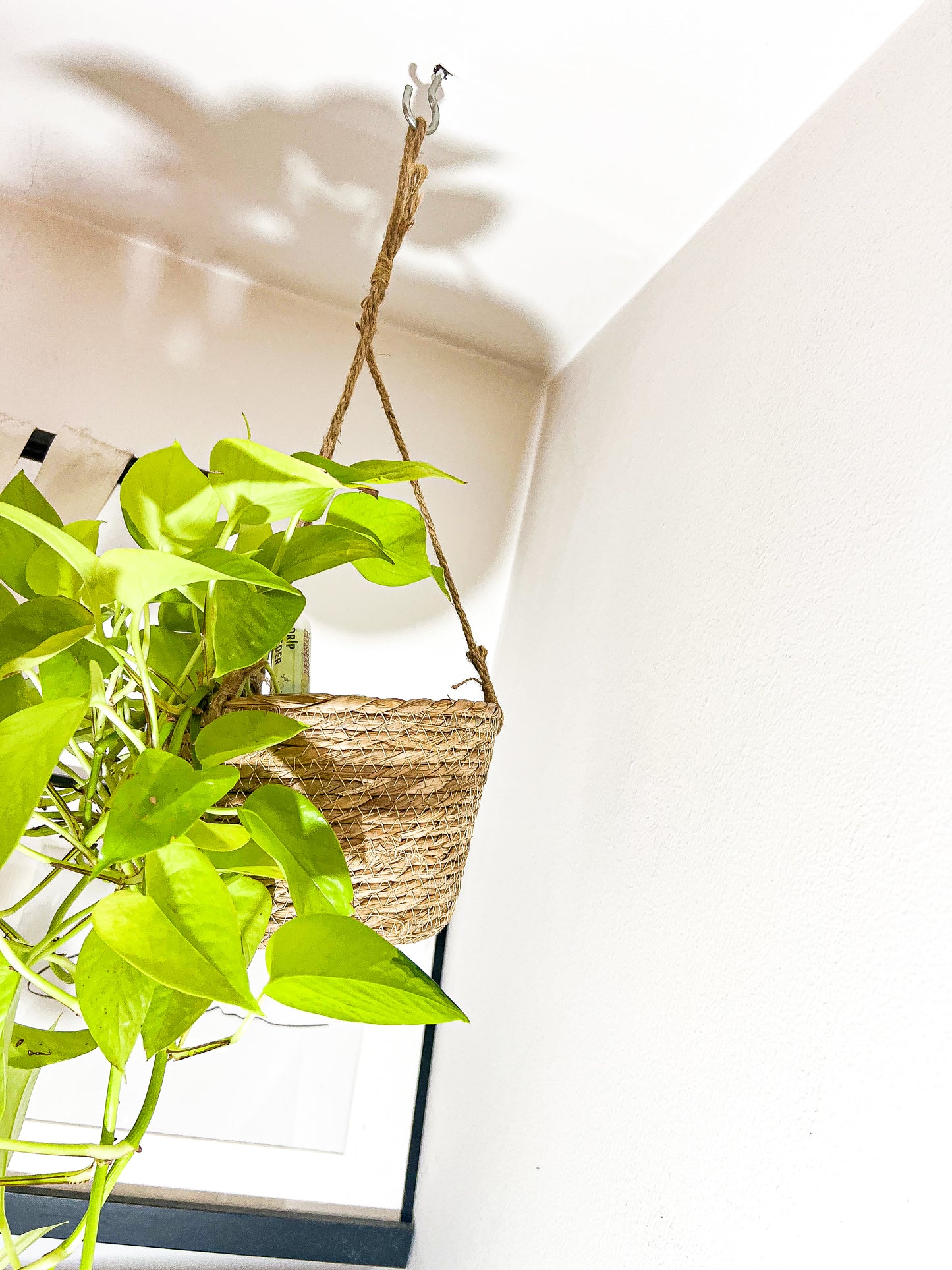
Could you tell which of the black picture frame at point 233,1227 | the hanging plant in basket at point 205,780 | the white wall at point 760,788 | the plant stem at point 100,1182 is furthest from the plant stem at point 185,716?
the black picture frame at point 233,1227

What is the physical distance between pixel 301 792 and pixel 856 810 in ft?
1.26

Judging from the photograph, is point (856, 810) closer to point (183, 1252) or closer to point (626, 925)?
point (626, 925)

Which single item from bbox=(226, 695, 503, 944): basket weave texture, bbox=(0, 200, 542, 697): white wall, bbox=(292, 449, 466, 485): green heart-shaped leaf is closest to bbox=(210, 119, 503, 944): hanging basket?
bbox=(226, 695, 503, 944): basket weave texture

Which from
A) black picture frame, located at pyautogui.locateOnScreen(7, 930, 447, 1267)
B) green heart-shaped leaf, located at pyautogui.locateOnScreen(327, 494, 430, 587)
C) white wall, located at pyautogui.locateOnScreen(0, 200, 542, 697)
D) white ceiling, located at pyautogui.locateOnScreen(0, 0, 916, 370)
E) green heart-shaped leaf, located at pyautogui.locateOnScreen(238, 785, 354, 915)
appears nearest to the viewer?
green heart-shaped leaf, located at pyautogui.locateOnScreen(238, 785, 354, 915)

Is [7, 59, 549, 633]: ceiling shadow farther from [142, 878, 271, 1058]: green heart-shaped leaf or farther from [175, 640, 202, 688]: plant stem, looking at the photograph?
[142, 878, 271, 1058]: green heart-shaped leaf

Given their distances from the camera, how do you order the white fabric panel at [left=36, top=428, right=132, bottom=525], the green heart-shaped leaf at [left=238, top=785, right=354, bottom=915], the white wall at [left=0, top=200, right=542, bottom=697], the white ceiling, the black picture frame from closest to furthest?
the green heart-shaped leaf at [left=238, top=785, right=354, bottom=915] → the white ceiling → the white fabric panel at [left=36, top=428, right=132, bottom=525] → the black picture frame → the white wall at [left=0, top=200, right=542, bottom=697]

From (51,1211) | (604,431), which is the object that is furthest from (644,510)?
(51,1211)

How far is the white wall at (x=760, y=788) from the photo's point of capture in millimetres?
550

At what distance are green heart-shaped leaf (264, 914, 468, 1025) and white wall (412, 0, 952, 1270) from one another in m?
0.27

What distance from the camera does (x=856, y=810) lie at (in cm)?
60

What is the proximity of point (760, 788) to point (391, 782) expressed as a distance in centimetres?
30

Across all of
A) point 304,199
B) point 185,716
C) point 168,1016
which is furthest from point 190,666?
point 304,199

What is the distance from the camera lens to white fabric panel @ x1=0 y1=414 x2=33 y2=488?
1.12 meters

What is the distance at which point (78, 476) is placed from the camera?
3.59 ft
